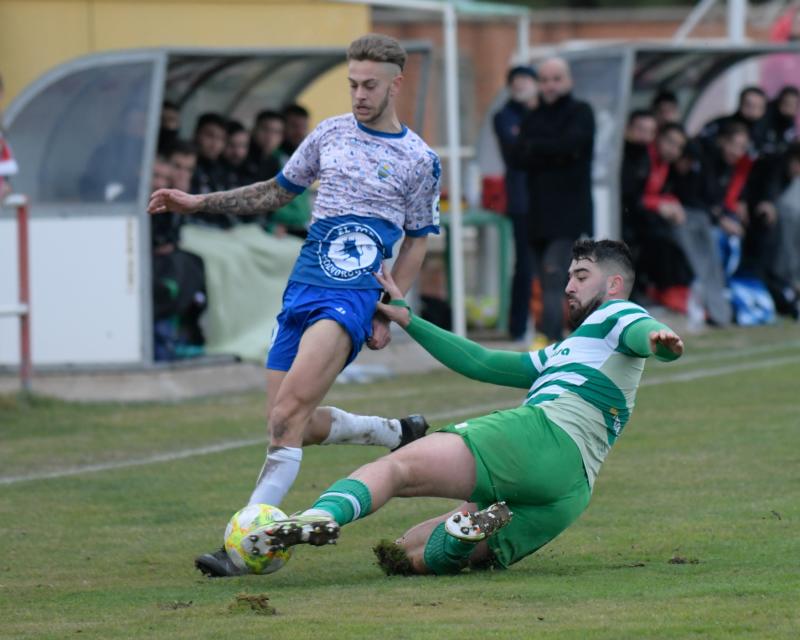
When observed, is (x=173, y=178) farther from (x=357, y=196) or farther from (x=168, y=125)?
(x=357, y=196)

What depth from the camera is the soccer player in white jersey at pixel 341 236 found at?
7492 millimetres

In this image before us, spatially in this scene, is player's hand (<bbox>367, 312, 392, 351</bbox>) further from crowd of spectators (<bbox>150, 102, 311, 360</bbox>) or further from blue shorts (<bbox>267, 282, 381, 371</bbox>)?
crowd of spectators (<bbox>150, 102, 311, 360</bbox>)

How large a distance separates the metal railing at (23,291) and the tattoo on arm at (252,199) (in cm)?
539

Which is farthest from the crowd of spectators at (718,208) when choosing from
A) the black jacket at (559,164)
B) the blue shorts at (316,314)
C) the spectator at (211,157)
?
the blue shorts at (316,314)

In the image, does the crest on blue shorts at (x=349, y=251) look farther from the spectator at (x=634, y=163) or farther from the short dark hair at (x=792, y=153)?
the short dark hair at (x=792, y=153)

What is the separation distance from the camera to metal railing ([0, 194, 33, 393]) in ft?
43.1

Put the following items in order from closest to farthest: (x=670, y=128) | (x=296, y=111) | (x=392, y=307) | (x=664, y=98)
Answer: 1. (x=392, y=307)
2. (x=296, y=111)
3. (x=670, y=128)
4. (x=664, y=98)

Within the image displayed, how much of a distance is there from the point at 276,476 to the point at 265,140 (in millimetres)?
9290

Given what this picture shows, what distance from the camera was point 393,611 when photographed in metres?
6.10

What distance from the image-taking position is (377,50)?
25.3ft

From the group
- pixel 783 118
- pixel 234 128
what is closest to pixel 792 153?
pixel 783 118

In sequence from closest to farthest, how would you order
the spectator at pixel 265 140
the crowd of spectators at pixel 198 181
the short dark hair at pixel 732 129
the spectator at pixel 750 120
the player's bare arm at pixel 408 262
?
1. the player's bare arm at pixel 408 262
2. the crowd of spectators at pixel 198 181
3. the spectator at pixel 265 140
4. the short dark hair at pixel 732 129
5. the spectator at pixel 750 120

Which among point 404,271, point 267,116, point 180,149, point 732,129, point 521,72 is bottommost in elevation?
point 404,271

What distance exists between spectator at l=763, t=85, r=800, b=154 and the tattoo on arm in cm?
1304
